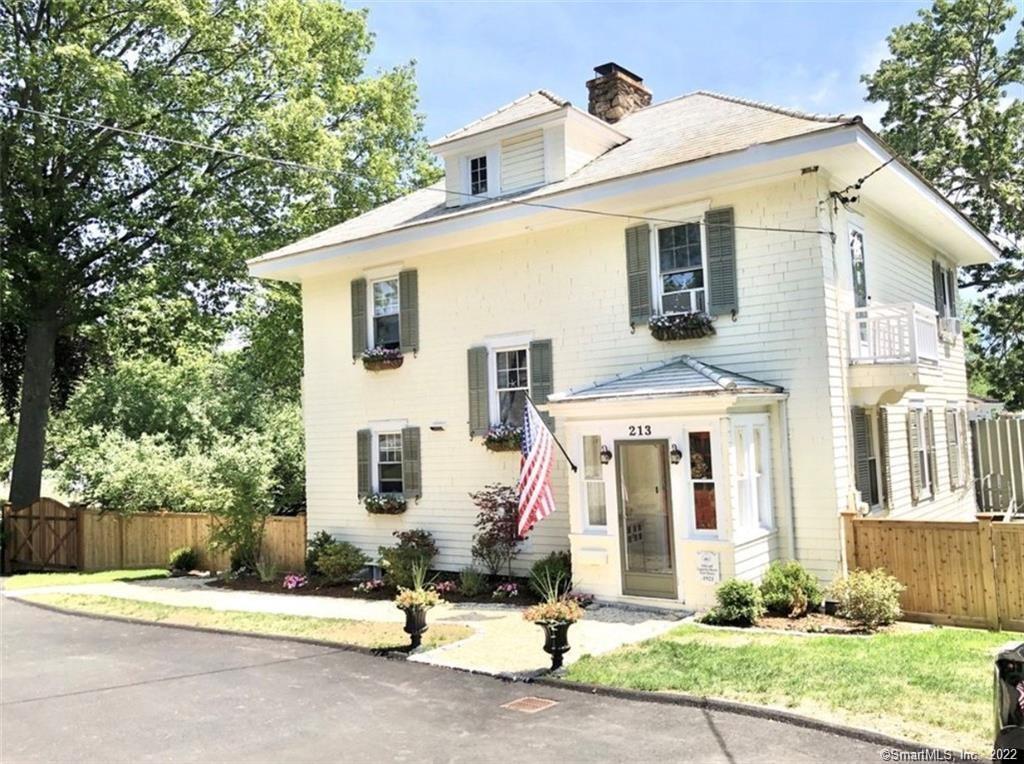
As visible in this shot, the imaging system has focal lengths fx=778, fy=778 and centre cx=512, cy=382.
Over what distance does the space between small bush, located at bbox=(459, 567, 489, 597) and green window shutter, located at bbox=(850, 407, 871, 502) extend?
245 inches

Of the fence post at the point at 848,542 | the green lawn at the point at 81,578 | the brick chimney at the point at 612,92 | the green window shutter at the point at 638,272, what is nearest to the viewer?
the fence post at the point at 848,542

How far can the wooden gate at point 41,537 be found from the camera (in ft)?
69.2

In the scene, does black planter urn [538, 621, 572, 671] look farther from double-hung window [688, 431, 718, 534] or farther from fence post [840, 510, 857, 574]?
fence post [840, 510, 857, 574]

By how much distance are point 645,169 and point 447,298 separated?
189 inches

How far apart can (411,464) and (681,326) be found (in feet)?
19.9

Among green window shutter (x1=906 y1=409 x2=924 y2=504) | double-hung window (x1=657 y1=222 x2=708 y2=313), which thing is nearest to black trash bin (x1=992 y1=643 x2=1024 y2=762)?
double-hung window (x1=657 y1=222 x2=708 y2=313)

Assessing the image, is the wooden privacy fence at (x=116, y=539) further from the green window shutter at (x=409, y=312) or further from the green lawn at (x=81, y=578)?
the green window shutter at (x=409, y=312)

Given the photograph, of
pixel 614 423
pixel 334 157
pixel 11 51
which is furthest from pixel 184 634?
pixel 11 51

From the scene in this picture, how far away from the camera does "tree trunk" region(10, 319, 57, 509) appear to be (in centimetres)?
2273

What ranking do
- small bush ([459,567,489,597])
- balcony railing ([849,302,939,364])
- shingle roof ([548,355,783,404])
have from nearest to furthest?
shingle roof ([548,355,783,404]) < balcony railing ([849,302,939,364]) < small bush ([459,567,489,597])

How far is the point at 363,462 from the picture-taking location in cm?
1584

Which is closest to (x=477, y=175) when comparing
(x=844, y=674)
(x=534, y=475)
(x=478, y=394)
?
(x=478, y=394)

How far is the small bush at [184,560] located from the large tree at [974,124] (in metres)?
24.3

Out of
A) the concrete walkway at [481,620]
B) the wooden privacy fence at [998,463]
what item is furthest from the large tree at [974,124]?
the concrete walkway at [481,620]
